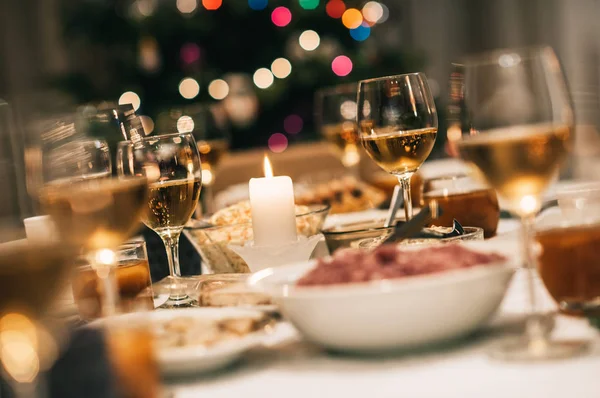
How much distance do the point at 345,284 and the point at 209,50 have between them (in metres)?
4.40

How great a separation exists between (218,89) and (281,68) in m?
0.39

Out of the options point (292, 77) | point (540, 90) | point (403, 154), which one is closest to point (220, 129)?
point (403, 154)

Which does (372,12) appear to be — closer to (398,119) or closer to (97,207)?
(398,119)

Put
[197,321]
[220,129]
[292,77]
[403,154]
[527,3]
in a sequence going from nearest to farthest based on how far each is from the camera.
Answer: [197,321]
[403,154]
[220,129]
[292,77]
[527,3]

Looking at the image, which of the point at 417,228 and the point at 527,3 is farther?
the point at 527,3

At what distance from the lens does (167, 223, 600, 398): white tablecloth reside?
0.66 metres

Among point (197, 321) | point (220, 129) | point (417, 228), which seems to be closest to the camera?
point (197, 321)

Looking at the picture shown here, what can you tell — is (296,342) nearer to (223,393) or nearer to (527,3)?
(223,393)

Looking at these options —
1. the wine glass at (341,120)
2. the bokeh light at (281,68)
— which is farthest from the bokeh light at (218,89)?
the wine glass at (341,120)

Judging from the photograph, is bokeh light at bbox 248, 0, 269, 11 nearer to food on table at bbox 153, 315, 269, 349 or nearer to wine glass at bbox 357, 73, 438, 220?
wine glass at bbox 357, 73, 438, 220

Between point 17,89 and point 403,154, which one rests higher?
point 17,89

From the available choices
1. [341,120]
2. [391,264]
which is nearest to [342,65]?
[341,120]

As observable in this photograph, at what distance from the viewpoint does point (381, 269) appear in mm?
777

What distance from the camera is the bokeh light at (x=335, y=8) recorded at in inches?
201
